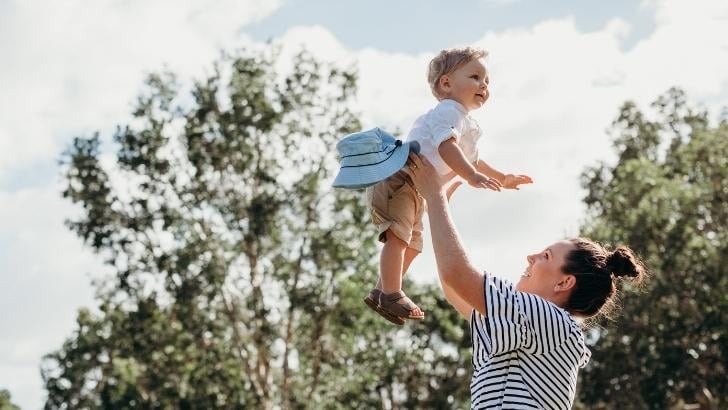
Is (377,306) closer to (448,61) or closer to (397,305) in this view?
(397,305)

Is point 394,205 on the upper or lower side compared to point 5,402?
lower

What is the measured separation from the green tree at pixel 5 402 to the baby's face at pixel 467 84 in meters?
69.2

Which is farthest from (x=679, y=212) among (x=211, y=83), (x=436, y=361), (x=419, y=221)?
(x=419, y=221)

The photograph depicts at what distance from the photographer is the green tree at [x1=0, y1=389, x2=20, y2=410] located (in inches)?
2755

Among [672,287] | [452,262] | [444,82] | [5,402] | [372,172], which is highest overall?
[5,402]

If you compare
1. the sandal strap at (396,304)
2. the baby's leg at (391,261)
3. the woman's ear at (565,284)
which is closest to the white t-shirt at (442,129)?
the baby's leg at (391,261)

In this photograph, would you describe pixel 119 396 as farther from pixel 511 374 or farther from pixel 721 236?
pixel 511 374

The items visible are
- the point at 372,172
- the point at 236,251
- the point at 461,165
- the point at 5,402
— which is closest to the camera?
the point at 372,172

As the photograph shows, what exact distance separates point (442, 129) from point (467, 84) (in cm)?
33

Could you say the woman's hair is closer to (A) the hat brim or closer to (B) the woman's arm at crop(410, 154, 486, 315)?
(B) the woman's arm at crop(410, 154, 486, 315)

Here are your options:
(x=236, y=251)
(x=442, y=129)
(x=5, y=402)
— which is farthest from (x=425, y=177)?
(x=5, y=402)

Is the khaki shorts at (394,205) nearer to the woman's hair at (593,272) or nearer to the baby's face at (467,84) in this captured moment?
the baby's face at (467,84)

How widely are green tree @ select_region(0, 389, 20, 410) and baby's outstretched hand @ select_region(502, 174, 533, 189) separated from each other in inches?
2721

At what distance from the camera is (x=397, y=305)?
476 centimetres
